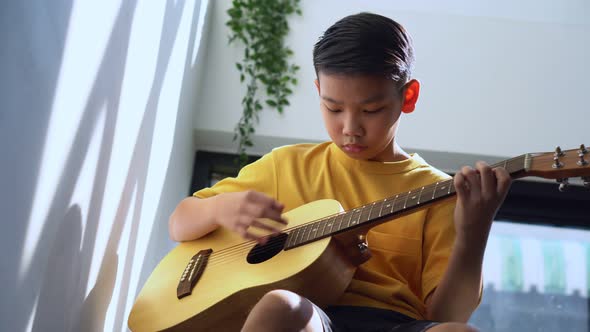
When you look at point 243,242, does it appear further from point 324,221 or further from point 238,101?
point 238,101

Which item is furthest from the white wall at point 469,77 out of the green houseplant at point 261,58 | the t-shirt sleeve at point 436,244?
the t-shirt sleeve at point 436,244

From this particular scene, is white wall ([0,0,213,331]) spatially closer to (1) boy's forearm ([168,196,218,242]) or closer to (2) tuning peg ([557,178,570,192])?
(1) boy's forearm ([168,196,218,242])

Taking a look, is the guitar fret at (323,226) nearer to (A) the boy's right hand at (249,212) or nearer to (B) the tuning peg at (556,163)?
(A) the boy's right hand at (249,212)

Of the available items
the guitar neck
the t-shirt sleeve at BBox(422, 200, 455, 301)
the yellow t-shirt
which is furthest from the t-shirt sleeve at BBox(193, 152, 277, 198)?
the t-shirt sleeve at BBox(422, 200, 455, 301)

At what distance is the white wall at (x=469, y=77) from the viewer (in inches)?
92.4

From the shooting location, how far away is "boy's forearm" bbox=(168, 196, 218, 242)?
140cm

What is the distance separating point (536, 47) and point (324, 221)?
1451mm

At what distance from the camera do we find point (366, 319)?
1194 mm

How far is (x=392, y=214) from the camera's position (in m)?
1.20

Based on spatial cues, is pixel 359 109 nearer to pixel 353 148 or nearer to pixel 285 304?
pixel 353 148

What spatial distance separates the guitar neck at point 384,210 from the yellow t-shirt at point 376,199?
11 cm

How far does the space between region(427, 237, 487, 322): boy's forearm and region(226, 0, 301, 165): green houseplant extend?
1192mm

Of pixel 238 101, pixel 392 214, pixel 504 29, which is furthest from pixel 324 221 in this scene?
pixel 504 29

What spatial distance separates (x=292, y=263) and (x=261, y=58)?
1286 millimetres
